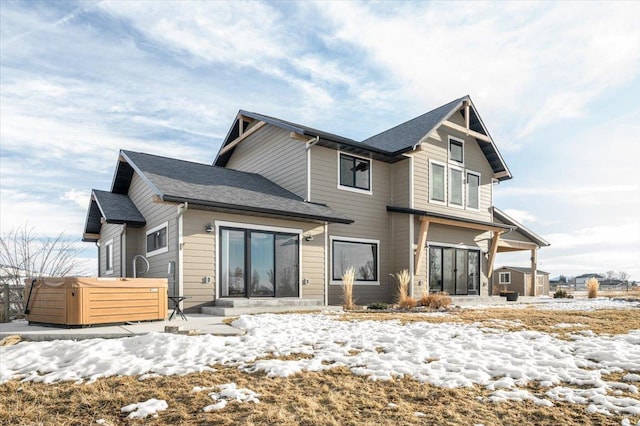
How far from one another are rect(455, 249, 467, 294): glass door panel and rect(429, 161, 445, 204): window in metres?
2.03

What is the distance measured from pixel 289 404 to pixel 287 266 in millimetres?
7953

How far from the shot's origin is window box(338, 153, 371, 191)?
1347cm

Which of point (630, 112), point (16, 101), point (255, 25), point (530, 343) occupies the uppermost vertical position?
point (255, 25)

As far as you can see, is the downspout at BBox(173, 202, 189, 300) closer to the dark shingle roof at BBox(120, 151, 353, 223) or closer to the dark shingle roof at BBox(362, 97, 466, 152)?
the dark shingle roof at BBox(120, 151, 353, 223)

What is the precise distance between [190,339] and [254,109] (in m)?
11.0

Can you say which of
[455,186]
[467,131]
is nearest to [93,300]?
[455,186]

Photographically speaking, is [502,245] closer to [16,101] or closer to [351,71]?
[351,71]

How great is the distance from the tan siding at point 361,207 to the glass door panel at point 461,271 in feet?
9.42

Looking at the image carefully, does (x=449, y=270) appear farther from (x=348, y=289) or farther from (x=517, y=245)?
(x=517, y=245)

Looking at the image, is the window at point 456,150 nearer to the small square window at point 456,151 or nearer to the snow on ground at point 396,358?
the small square window at point 456,151

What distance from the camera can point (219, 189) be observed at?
37.3 feet

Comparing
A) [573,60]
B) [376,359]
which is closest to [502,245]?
[573,60]

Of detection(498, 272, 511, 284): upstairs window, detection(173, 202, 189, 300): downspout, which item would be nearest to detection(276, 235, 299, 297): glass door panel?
detection(173, 202, 189, 300): downspout

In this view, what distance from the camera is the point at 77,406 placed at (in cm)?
373
